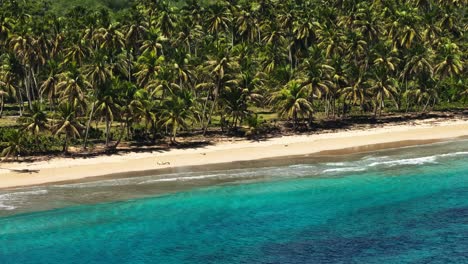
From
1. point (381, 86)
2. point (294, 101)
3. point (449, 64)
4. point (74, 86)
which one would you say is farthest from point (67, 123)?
point (449, 64)

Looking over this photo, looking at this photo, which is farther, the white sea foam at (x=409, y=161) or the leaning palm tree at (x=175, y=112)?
the leaning palm tree at (x=175, y=112)

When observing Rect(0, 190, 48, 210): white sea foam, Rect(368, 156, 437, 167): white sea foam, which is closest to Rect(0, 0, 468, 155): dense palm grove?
Rect(0, 190, 48, 210): white sea foam

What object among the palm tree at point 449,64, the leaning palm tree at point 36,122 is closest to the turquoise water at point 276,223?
the leaning palm tree at point 36,122

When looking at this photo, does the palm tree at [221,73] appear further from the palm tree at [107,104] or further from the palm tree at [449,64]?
the palm tree at [449,64]

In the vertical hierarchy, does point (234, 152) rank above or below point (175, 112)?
below

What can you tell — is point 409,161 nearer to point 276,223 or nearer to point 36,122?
point 276,223

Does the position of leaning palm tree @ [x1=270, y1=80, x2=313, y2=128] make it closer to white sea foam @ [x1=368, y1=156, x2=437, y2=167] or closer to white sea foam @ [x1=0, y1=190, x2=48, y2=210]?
white sea foam @ [x1=368, y1=156, x2=437, y2=167]
